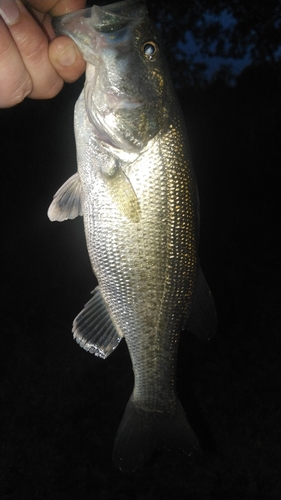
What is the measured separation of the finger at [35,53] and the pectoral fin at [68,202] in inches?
13.1

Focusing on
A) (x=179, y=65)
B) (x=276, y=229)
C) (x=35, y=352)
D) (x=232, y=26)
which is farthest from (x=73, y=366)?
(x=232, y=26)

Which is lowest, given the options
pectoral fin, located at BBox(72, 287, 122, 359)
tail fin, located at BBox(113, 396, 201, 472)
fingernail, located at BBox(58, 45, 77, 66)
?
tail fin, located at BBox(113, 396, 201, 472)

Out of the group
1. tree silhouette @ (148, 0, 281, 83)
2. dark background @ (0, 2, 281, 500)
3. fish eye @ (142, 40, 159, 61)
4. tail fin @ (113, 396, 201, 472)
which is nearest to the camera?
fish eye @ (142, 40, 159, 61)

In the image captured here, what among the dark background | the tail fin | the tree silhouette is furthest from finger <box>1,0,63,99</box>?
the tree silhouette

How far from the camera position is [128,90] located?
106 cm

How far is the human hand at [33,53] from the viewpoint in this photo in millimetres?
1011

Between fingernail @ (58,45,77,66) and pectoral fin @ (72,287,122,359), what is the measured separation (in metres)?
0.72

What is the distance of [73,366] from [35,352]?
0.35m

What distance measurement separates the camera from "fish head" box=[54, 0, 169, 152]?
1013mm

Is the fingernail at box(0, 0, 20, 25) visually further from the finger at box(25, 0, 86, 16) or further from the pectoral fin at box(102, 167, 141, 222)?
the pectoral fin at box(102, 167, 141, 222)

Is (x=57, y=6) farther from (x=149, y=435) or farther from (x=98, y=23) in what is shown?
(x=149, y=435)

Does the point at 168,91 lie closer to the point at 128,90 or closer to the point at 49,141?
the point at 128,90

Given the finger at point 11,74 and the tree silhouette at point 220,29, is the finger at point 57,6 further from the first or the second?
the tree silhouette at point 220,29

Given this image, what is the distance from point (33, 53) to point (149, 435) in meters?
1.38
